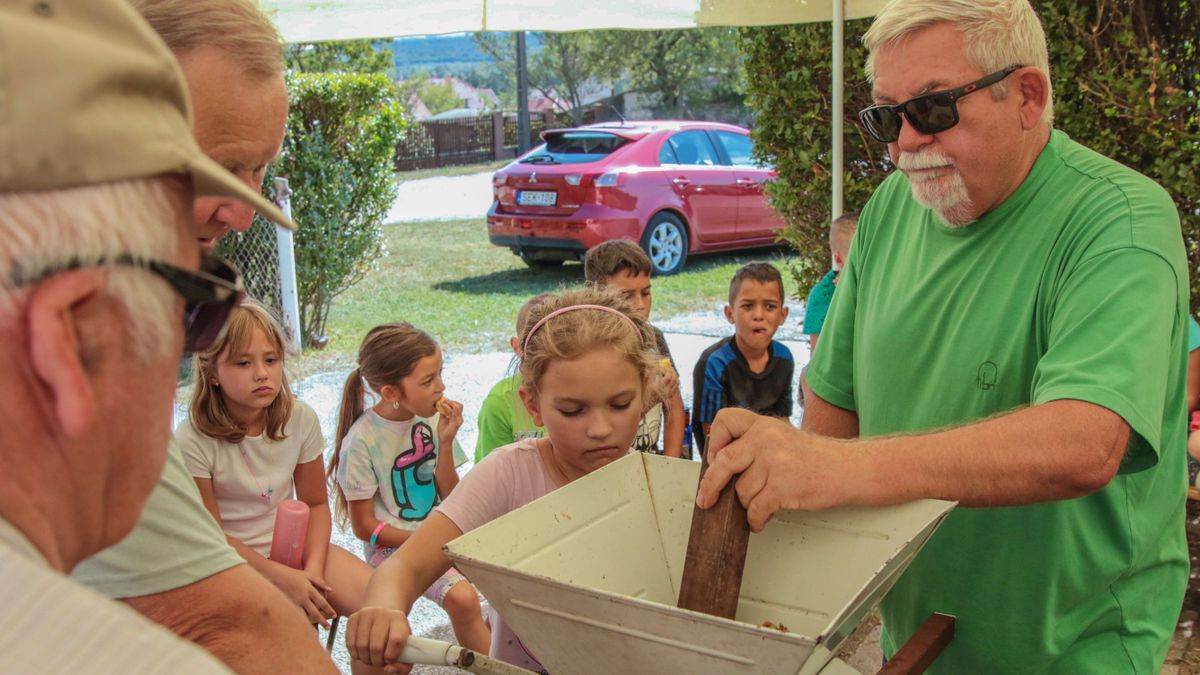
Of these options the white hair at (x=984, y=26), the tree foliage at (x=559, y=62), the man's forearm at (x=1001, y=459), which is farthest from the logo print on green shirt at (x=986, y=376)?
the tree foliage at (x=559, y=62)

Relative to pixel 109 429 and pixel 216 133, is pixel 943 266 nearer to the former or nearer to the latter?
pixel 216 133

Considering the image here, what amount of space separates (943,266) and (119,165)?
1.53 m

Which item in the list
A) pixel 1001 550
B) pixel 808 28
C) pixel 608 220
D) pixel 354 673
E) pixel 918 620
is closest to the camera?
pixel 1001 550

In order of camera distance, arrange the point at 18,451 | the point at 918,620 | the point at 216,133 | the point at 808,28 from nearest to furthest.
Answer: the point at 18,451 → the point at 216,133 → the point at 918,620 → the point at 808,28

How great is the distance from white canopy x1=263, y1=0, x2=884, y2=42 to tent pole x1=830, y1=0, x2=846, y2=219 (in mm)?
263

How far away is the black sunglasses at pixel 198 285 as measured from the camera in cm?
74

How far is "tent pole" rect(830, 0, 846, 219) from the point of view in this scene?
178 inches

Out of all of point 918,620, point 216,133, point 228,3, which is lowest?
point 918,620

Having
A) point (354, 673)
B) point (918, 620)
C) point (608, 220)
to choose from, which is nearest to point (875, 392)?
point (918, 620)

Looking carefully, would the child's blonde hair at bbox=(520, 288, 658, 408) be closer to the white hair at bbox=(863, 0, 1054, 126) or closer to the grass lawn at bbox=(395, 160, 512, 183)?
the white hair at bbox=(863, 0, 1054, 126)

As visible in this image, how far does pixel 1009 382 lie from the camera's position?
183cm

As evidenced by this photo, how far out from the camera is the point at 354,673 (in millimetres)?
3037

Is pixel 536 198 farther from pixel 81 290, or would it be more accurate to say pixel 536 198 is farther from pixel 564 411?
pixel 81 290

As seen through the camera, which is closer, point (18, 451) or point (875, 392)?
point (18, 451)
